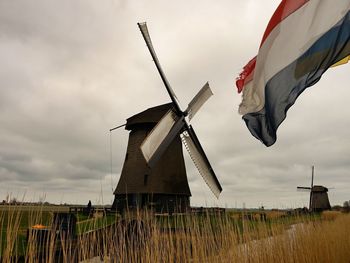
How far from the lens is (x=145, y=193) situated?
617 inches

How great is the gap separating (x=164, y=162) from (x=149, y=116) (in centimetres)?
249

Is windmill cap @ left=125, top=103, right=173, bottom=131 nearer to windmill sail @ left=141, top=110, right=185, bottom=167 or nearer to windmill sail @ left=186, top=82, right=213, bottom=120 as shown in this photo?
windmill sail @ left=186, top=82, right=213, bottom=120

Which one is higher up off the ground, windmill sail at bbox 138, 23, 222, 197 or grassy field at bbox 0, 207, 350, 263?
windmill sail at bbox 138, 23, 222, 197

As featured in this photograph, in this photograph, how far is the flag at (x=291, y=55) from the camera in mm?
2692

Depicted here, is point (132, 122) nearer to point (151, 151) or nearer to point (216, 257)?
point (151, 151)

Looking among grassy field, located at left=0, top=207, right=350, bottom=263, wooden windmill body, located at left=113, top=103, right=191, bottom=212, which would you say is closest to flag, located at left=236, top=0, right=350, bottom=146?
grassy field, located at left=0, top=207, right=350, bottom=263

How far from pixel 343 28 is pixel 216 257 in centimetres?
314

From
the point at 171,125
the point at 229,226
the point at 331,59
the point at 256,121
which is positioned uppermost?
the point at 171,125

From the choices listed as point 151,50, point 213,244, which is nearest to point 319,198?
point 151,50

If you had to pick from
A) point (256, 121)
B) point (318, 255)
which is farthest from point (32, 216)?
point (318, 255)

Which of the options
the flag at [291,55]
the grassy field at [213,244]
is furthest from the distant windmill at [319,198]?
the flag at [291,55]

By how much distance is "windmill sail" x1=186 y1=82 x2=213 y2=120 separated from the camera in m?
16.1

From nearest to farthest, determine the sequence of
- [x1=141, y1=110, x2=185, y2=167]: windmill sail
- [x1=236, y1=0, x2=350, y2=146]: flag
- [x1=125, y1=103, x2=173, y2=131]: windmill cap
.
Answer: [x1=236, y1=0, x2=350, y2=146]: flag
[x1=141, y1=110, x2=185, y2=167]: windmill sail
[x1=125, y1=103, x2=173, y2=131]: windmill cap

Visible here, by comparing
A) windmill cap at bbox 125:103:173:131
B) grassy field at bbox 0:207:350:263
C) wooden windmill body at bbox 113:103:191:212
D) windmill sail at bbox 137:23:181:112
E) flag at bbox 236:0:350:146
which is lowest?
grassy field at bbox 0:207:350:263
